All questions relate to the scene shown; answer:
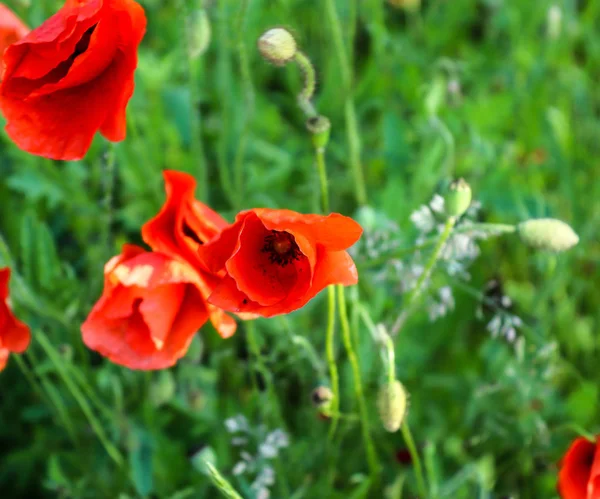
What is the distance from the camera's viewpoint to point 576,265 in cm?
160

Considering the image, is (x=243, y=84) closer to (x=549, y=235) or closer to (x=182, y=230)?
(x=182, y=230)

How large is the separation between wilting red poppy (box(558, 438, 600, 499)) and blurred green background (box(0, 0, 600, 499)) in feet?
0.43

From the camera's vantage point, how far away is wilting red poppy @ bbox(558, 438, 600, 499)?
896 mm

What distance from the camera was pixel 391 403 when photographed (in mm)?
875

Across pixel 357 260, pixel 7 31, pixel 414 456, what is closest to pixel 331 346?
pixel 414 456

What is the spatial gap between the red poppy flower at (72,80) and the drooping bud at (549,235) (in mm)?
476

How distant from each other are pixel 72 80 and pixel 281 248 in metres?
0.30

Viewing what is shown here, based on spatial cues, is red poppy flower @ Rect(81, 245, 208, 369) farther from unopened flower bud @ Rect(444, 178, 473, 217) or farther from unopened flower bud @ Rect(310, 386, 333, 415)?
unopened flower bud @ Rect(444, 178, 473, 217)

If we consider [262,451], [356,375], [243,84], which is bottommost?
[262,451]

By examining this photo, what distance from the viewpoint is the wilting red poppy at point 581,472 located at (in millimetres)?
896

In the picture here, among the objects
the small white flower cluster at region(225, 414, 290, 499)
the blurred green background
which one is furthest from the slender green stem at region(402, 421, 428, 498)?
the small white flower cluster at region(225, 414, 290, 499)

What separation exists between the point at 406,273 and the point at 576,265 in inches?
25.6

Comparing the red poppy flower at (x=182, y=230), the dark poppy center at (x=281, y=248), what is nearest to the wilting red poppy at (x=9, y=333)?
the red poppy flower at (x=182, y=230)

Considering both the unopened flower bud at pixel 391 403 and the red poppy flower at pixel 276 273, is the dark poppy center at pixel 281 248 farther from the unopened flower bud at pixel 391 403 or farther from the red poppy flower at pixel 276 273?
the unopened flower bud at pixel 391 403
